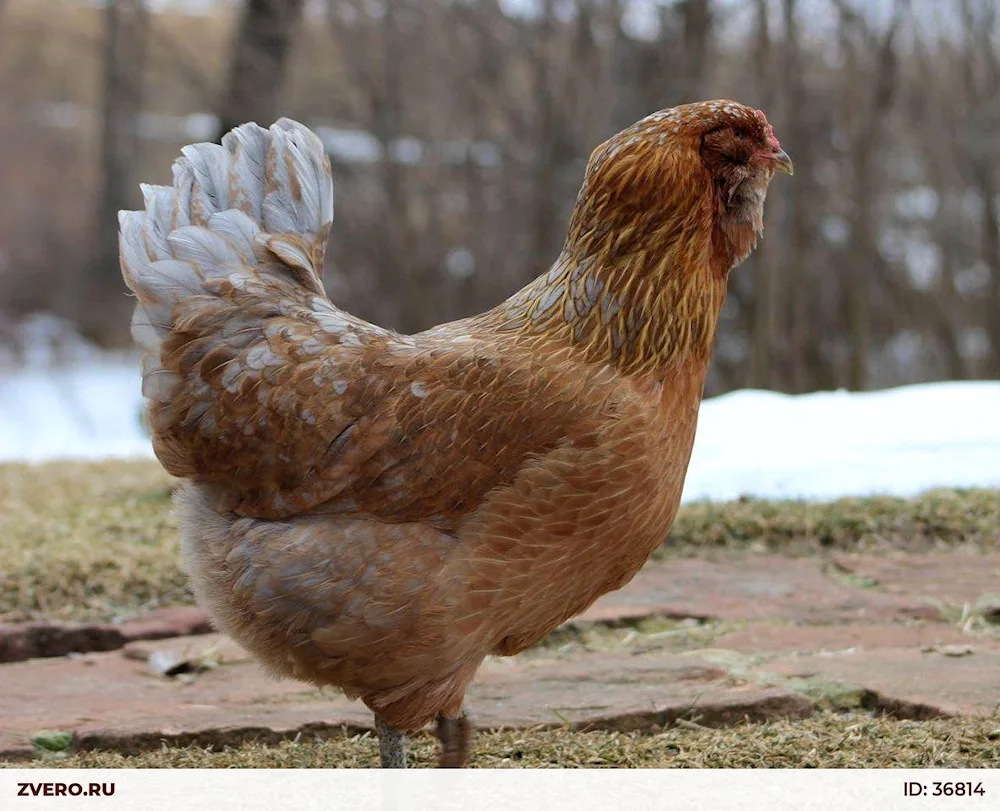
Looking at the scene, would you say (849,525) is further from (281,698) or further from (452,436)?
(452,436)

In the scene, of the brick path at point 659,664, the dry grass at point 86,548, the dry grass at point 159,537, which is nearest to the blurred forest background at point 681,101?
the dry grass at point 86,548

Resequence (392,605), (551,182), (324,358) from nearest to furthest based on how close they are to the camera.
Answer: (392,605)
(324,358)
(551,182)

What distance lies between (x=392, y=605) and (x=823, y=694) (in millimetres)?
1377

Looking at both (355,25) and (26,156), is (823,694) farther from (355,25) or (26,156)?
(26,156)

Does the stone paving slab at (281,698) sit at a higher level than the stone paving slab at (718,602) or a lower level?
lower

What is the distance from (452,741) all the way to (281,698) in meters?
0.86

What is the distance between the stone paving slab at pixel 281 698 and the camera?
10.4ft

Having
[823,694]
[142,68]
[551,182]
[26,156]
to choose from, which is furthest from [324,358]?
[26,156]

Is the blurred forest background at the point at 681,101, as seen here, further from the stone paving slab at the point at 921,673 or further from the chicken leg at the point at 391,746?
the chicken leg at the point at 391,746

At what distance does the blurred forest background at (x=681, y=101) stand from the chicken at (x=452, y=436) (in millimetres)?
5463

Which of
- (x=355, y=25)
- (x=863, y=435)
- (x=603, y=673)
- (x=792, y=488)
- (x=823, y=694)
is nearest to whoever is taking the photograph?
(x=823, y=694)

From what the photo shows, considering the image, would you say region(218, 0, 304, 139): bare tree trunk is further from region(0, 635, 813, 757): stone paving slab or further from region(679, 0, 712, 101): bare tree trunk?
region(0, 635, 813, 757): stone paving slab

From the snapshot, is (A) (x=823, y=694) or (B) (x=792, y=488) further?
(B) (x=792, y=488)

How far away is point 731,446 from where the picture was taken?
5.85 metres
